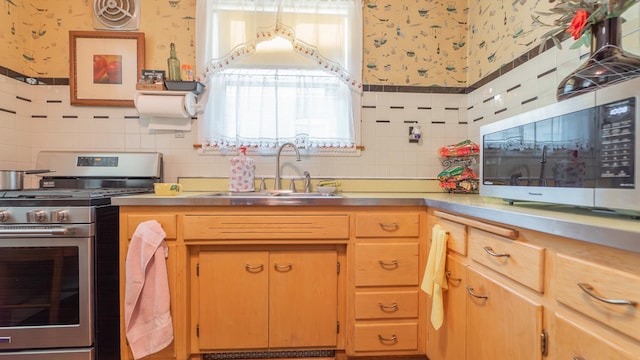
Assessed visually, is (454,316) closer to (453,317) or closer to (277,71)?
(453,317)

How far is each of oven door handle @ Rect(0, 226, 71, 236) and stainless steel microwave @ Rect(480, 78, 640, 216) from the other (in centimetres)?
186

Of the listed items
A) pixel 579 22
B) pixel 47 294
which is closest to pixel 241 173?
pixel 47 294

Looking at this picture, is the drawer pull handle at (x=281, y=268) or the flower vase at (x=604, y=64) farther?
the drawer pull handle at (x=281, y=268)

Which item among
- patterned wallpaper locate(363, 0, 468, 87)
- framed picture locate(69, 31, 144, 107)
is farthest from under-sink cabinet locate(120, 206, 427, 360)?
framed picture locate(69, 31, 144, 107)

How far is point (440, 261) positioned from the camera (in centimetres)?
129

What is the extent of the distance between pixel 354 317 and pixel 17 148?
230 centimetres

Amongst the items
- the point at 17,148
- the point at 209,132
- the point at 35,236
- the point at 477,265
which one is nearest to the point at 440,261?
the point at 477,265

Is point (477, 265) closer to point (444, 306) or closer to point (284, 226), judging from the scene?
point (444, 306)

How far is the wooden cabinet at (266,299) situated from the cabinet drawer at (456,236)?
0.57 meters

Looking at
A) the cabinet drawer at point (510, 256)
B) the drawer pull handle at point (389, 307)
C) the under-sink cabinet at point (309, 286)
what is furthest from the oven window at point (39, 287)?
the cabinet drawer at point (510, 256)

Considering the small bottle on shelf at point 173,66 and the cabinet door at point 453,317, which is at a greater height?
the small bottle on shelf at point 173,66

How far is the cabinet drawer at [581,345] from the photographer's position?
2.03 ft

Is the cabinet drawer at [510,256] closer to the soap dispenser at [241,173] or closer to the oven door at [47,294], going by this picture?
the soap dispenser at [241,173]

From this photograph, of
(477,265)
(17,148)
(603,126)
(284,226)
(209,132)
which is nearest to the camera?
(603,126)
